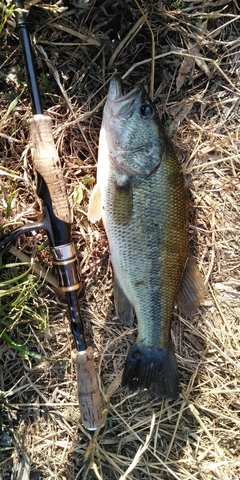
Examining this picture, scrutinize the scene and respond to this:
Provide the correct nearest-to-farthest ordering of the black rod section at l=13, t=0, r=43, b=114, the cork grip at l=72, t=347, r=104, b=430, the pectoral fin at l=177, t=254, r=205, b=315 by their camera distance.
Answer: the black rod section at l=13, t=0, r=43, b=114 < the cork grip at l=72, t=347, r=104, b=430 < the pectoral fin at l=177, t=254, r=205, b=315

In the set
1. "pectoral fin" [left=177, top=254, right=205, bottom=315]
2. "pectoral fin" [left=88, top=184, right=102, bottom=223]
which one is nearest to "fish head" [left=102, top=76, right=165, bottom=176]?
"pectoral fin" [left=88, top=184, right=102, bottom=223]

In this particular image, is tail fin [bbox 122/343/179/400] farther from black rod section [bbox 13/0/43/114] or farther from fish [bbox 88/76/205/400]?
black rod section [bbox 13/0/43/114]

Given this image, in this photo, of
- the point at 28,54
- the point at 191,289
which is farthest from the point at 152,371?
Answer: the point at 28,54

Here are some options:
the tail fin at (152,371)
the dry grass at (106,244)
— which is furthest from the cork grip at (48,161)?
the tail fin at (152,371)

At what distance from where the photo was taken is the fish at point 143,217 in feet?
7.34

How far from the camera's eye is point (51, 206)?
2.28 meters

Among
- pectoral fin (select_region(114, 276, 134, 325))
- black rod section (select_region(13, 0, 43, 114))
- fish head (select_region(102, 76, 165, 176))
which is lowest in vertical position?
pectoral fin (select_region(114, 276, 134, 325))

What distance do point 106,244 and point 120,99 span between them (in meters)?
0.80

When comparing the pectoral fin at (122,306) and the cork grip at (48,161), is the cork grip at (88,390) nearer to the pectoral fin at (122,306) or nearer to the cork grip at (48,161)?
the pectoral fin at (122,306)

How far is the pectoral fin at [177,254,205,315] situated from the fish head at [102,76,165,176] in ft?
1.94

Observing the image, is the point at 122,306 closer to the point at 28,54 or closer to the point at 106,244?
the point at 106,244

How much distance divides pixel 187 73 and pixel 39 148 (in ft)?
3.27

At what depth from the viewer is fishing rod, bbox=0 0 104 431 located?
2.21 metres

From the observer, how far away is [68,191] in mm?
2586
